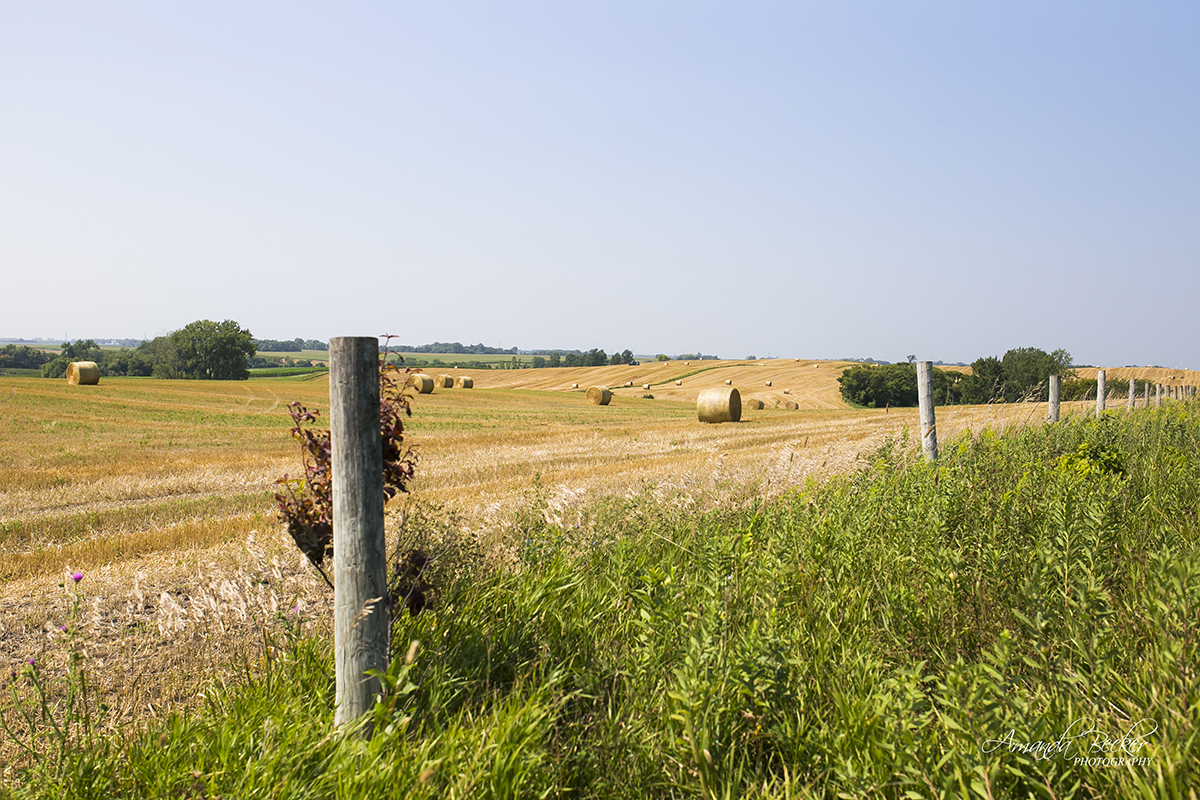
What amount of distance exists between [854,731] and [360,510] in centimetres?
242

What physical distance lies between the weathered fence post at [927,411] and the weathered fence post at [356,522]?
706 cm

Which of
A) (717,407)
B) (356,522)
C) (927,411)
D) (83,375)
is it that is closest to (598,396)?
(717,407)

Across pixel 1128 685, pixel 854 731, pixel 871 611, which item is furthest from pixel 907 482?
pixel 854 731

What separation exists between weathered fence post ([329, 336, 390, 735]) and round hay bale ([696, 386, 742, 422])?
95.8ft

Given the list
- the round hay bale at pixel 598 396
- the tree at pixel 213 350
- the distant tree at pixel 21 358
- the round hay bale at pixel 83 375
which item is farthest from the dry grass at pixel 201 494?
the distant tree at pixel 21 358

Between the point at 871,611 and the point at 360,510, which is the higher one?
the point at 360,510

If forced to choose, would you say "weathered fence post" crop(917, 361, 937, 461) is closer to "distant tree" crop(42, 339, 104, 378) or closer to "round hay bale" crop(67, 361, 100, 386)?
"round hay bale" crop(67, 361, 100, 386)

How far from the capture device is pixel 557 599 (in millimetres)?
4238

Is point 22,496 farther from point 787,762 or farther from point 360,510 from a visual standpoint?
point 787,762

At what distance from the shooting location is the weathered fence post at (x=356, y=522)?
312cm

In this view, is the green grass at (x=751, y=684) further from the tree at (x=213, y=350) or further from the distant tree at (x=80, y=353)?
the distant tree at (x=80, y=353)

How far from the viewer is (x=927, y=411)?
349 inches

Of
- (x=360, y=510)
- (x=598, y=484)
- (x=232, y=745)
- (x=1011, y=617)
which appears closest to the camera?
(x=232, y=745)

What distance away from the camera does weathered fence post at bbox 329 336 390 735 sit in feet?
10.2
